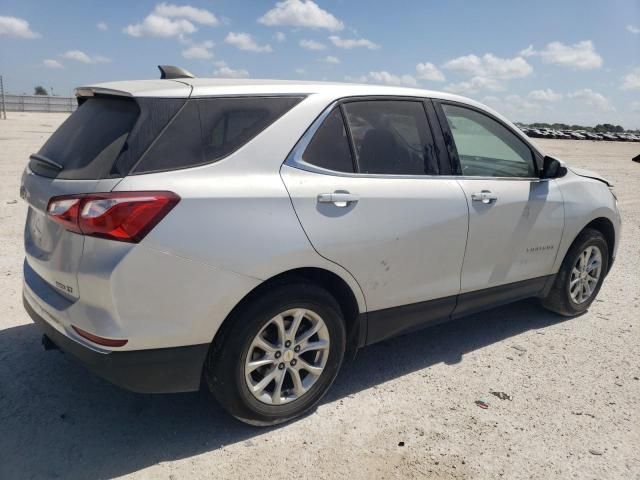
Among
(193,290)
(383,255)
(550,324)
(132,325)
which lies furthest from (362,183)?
(550,324)

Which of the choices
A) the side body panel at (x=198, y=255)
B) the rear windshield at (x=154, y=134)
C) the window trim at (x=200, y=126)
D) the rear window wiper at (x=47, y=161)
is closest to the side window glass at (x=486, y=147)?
the window trim at (x=200, y=126)

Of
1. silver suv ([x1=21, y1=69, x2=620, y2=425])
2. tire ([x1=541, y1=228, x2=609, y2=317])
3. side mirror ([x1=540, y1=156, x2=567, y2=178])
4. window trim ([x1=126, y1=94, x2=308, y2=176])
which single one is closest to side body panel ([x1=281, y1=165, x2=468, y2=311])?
silver suv ([x1=21, y1=69, x2=620, y2=425])

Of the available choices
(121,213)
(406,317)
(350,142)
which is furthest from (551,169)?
(121,213)

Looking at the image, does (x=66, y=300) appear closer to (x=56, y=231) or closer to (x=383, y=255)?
(x=56, y=231)

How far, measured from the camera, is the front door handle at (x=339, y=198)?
9.54 ft

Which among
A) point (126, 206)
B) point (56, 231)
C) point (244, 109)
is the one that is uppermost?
point (244, 109)

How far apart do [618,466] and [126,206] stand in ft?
9.13

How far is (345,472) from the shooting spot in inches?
107

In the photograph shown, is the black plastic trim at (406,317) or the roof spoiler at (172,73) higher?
the roof spoiler at (172,73)

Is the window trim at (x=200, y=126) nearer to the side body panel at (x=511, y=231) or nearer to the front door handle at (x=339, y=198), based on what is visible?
the front door handle at (x=339, y=198)

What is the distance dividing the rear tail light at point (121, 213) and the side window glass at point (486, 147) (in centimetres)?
217

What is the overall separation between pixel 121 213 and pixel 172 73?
1199 millimetres

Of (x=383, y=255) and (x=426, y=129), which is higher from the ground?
(x=426, y=129)

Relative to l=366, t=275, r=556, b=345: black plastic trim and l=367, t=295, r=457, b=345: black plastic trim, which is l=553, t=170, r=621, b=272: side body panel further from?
l=367, t=295, r=457, b=345: black plastic trim
